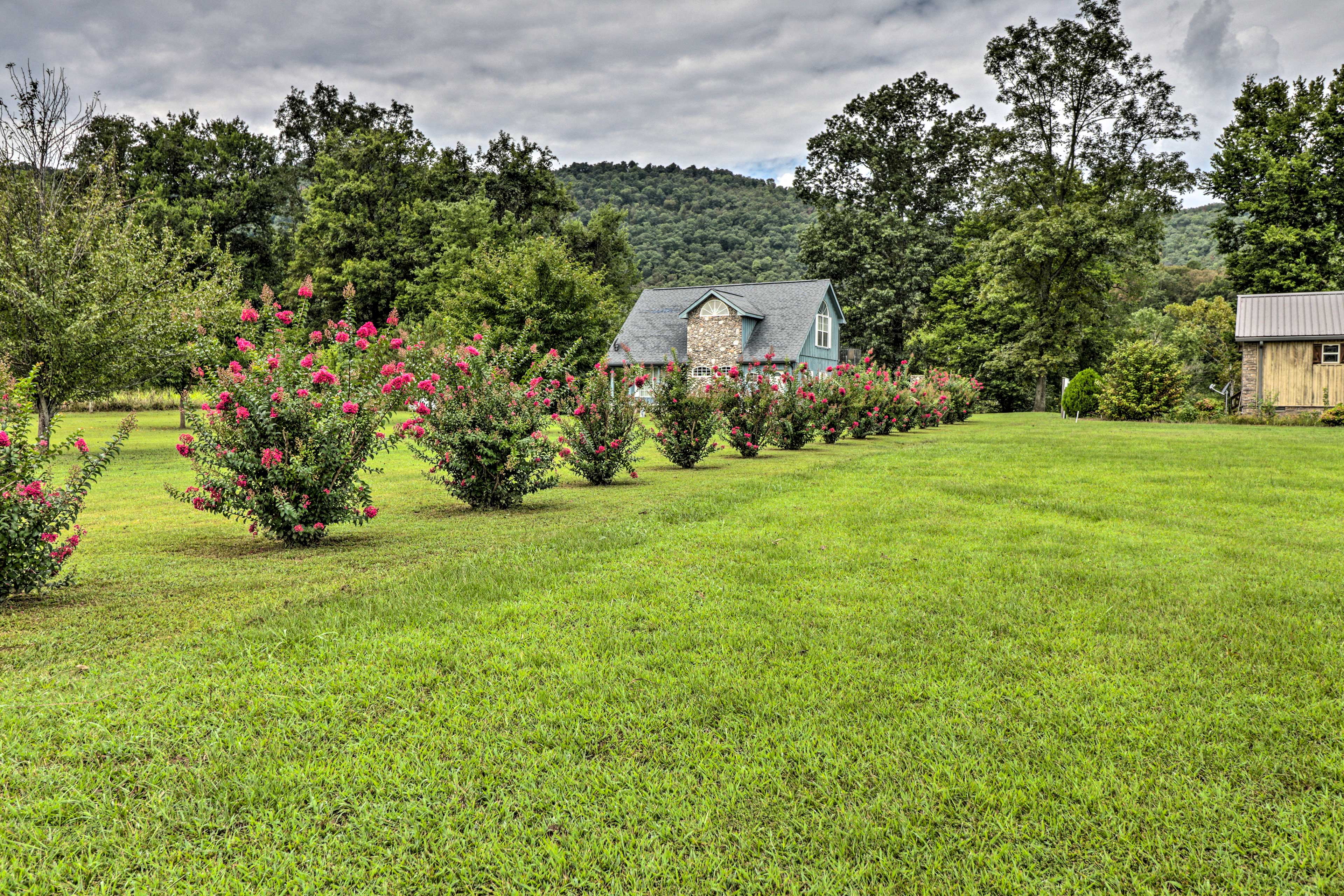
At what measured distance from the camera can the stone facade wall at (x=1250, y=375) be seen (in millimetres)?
27438

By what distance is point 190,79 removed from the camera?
19.7m

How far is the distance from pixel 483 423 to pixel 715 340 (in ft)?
102

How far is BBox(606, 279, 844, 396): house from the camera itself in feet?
124

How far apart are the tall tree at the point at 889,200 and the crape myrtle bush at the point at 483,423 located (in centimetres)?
3871

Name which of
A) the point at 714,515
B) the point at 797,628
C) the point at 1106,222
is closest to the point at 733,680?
the point at 797,628

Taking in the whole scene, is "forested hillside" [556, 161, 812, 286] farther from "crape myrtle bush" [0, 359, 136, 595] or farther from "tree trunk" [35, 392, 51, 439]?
"crape myrtle bush" [0, 359, 136, 595]

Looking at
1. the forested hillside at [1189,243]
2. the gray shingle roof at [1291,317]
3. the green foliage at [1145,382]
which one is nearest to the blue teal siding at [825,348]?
the green foliage at [1145,382]

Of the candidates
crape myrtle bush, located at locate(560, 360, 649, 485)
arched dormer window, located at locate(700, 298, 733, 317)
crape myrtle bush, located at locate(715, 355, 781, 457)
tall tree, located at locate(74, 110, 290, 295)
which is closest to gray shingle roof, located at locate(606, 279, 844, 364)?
arched dormer window, located at locate(700, 298, 733, 317)

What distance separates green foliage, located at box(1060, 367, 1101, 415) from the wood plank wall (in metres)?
5.55

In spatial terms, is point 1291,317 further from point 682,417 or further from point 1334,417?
point 682,417

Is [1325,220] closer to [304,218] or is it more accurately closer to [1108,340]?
[1108,340]

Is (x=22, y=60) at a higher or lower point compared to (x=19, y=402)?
higher

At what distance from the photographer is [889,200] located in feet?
155

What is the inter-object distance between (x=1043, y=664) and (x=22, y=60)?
763 inches
